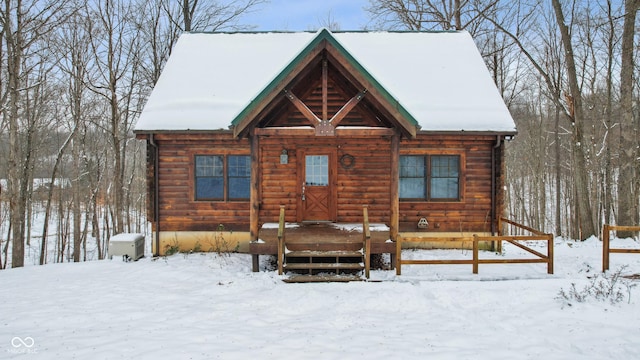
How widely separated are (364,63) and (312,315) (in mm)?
6583

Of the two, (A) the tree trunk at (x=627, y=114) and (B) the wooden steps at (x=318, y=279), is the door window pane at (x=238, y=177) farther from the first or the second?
(A) the tree trunk at (x=627, y=114)

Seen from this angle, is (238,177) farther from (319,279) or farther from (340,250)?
(319,279)

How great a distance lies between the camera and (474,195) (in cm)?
1186

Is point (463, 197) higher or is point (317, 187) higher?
point (317, 187)

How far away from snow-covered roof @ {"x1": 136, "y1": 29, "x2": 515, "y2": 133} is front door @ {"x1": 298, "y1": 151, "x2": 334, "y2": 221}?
258cm

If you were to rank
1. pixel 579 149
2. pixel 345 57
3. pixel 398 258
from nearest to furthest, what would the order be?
pixel 345 57 < pixel 398 258 < pixel 579 149

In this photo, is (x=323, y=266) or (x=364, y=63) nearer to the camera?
(x=323, y=266)

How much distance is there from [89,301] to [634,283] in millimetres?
11036

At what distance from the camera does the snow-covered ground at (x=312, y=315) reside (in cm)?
548

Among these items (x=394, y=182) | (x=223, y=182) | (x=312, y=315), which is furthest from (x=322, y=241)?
(x=223, y=182)

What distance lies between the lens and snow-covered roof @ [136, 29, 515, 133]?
446 inches

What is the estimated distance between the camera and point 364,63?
1031cm

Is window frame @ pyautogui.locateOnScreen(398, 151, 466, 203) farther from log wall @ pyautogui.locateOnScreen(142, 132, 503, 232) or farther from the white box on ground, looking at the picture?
the white box on ground

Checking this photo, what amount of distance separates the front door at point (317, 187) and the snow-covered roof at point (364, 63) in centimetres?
258
